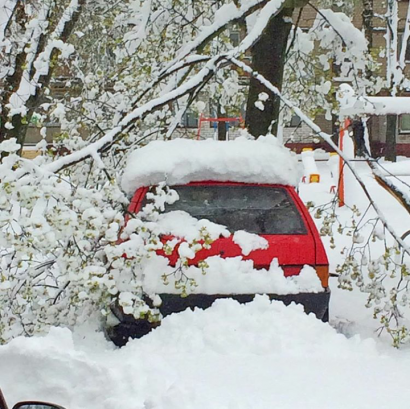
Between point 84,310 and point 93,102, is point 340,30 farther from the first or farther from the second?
point 84,310

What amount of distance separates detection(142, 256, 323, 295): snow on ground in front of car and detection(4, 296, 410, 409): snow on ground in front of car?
0.13 metres

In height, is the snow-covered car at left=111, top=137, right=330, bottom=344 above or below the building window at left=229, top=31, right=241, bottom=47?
below

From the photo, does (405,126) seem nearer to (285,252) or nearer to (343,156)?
(343,156)

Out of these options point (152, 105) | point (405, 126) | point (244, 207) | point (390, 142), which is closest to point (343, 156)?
point (244, 207)

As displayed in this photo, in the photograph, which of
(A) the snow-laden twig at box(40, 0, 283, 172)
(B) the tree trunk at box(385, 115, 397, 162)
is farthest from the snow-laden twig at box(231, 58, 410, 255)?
(B) the tree trunk at box(385, 115, 397, 162)

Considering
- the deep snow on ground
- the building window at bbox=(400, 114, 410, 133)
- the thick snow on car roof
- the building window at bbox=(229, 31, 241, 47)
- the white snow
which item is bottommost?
the deep snow on ground

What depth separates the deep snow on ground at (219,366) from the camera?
3.54 m

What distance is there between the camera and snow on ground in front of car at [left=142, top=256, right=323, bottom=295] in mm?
5230

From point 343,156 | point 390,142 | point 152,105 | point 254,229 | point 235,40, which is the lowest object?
point 254,229

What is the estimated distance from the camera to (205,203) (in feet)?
18.3

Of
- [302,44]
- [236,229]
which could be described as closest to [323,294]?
[236,229]

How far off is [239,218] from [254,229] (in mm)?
156

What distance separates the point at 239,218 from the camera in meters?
5.47

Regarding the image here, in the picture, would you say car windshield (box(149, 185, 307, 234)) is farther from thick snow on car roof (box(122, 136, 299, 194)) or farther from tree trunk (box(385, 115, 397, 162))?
tree trunk (box(385, 115, 397, 162))
